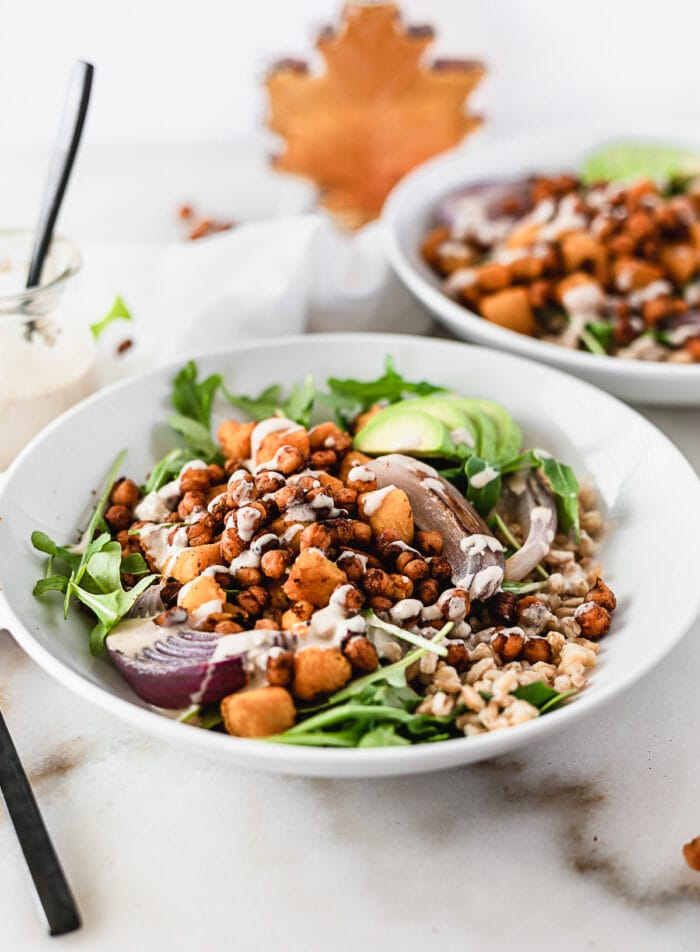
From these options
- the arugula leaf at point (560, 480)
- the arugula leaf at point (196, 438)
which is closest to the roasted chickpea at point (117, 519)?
the arugula leaf at point (196, 438)

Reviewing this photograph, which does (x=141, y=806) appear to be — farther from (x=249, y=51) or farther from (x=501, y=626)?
(x=249, y=51)

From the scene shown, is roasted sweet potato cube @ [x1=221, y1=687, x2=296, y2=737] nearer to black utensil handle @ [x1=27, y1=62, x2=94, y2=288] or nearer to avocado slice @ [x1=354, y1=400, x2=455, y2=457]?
avocado slice @ [x1=354, y1=400, x2=455, y2=457]

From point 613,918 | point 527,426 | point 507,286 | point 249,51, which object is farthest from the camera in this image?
point 249,51

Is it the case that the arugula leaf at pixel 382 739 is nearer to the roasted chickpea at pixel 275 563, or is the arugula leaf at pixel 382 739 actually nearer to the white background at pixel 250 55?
the roasted chickpea at pixel 275 563

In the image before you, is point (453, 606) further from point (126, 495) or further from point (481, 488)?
point (126, 495)

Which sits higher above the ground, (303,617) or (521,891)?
(303,617)

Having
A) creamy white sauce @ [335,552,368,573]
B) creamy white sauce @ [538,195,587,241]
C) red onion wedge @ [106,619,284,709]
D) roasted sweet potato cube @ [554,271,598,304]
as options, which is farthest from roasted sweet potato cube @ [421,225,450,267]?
red onion wedge @ [106,619,284,709]

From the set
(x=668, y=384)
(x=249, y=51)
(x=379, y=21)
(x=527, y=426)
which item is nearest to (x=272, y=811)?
(x=527, y=426)
